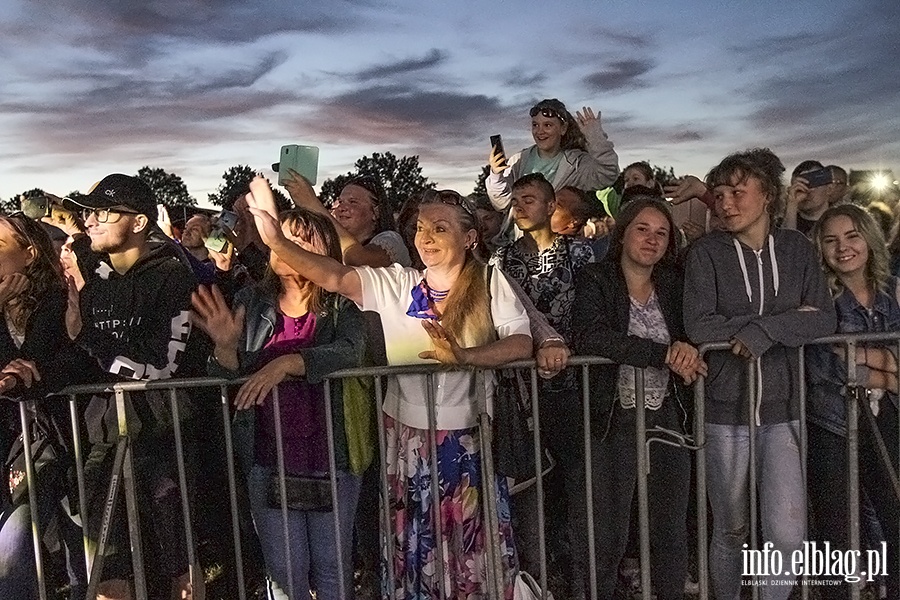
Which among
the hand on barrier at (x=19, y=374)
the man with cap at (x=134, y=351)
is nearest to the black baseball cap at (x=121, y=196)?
the man with cap at (x=134, y=351)

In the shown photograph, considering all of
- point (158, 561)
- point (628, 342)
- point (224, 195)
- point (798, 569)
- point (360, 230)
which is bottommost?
point (798, 569)

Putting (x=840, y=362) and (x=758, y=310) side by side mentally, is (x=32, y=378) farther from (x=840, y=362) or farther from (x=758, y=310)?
(x=840, y=362)

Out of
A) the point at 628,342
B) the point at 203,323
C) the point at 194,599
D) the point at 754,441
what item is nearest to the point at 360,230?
the point at 203,323

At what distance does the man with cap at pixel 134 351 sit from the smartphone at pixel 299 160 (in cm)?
69

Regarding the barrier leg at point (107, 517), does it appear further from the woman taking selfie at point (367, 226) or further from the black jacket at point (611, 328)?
the black jacket at point (611, 328)

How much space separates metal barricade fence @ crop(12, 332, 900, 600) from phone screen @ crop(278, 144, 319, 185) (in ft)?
3.16

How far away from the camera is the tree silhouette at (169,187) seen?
7.05m

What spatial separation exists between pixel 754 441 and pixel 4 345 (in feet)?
11.4

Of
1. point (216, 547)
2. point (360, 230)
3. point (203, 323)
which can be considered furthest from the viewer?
point (360, 230)

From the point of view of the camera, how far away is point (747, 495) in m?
3.59

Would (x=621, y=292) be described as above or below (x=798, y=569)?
above

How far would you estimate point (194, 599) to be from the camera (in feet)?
11.6

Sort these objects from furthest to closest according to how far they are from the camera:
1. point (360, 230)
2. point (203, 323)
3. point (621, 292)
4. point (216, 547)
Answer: point (360, 230)
point (216, 547)
point (621, 292)
point (203, 323)

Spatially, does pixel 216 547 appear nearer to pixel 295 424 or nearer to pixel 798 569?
pixel 295 424
